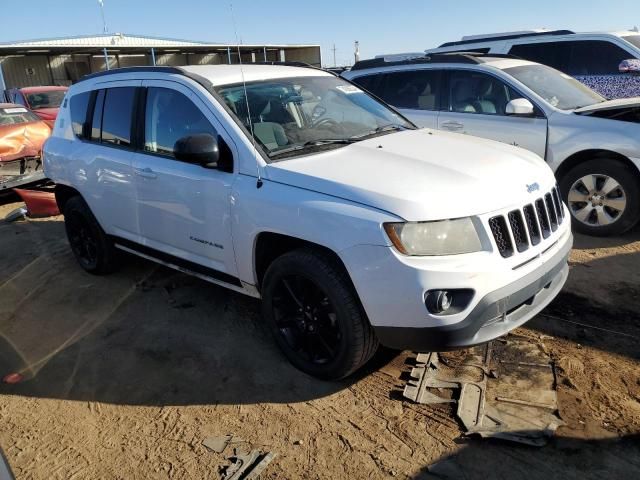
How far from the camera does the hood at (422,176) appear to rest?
2744mm

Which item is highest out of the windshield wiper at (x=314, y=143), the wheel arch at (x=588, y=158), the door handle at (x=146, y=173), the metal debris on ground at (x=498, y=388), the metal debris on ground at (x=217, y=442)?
the windshield wiper at (x=314, y=143)

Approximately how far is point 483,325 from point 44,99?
46.5ft

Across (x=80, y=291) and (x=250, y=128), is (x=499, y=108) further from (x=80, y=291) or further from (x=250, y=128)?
(x=80, y=291)

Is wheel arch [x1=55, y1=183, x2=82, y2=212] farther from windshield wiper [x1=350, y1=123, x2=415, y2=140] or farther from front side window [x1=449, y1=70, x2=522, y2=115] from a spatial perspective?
front side window [x1=449, y1=70, x2=522, y2=115]

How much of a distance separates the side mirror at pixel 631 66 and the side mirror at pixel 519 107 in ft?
11.0

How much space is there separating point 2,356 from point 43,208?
4264 mm

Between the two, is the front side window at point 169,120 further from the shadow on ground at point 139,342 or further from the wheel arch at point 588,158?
the wheel arch at point 588,158

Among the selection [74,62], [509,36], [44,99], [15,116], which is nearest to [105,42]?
[74,62]

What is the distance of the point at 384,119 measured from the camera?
423 centimetres

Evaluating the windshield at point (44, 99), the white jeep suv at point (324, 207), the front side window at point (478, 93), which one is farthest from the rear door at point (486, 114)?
the windshield at point (44, 99)

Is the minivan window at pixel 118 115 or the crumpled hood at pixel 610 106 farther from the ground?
the minivan window at pixel 118 115

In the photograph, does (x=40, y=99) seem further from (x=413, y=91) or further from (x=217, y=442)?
(x=217, y=442)

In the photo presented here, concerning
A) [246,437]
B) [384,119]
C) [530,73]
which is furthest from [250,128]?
[530,73]

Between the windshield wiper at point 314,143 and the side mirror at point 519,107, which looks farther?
the side mirror at point 519,107
